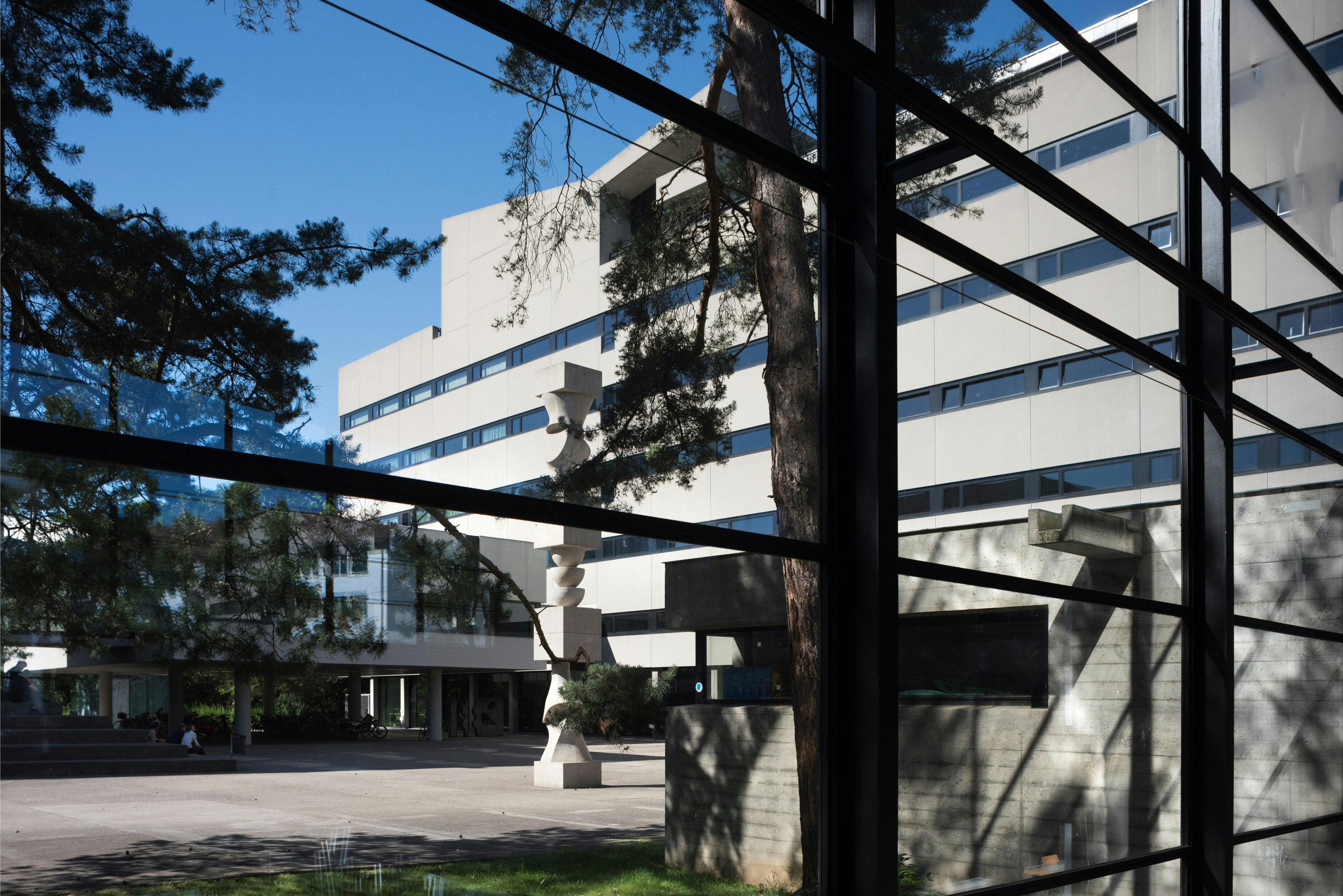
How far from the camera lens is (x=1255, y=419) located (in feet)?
19.6

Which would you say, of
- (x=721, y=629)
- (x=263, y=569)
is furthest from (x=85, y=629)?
(x=721, y=629)

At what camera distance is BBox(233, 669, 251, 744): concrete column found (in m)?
2.13

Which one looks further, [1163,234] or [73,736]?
[1163,234]

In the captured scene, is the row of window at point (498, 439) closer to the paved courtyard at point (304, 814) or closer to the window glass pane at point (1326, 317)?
the paved courtyard at point (304, 814)

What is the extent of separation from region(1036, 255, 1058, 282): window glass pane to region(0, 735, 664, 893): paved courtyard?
114 inches

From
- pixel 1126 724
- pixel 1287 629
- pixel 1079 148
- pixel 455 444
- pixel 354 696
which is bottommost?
pixel 1126 724

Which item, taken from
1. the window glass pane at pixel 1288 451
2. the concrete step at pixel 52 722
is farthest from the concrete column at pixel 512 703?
the window glass pane at pixel 1288 451

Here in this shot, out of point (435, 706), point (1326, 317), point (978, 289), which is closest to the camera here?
point (435, 706)

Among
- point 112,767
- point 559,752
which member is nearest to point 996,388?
point 559,752

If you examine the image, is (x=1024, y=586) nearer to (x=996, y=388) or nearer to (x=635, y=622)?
(x=996, y=388)

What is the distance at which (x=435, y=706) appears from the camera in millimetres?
2518

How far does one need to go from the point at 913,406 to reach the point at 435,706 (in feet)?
6.48

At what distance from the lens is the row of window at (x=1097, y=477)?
4.07 metres

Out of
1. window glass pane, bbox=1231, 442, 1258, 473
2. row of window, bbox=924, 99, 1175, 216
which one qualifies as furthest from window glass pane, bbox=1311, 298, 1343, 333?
row of window, bbox=924, 99, 1175, 216
